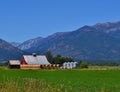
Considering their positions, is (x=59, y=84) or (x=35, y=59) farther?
(x=35, y=59)

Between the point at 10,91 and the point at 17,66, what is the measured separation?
10826 cm

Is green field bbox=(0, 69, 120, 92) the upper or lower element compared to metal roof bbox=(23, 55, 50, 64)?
lower

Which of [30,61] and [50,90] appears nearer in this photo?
[50,90]

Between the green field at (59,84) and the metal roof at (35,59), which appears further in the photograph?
the metal roof at (35,59)

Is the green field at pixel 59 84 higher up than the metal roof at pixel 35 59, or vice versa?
the metal roof at pixel 35 59

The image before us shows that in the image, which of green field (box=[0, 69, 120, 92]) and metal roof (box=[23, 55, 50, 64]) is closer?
green field (box=[0, 69, 120, 92])

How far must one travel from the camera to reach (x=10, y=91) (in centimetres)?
1877

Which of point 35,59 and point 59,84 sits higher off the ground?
point 35,59

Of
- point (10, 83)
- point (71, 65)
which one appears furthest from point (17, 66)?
point (10, 83)

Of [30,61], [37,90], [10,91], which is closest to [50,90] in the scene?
[37,90]

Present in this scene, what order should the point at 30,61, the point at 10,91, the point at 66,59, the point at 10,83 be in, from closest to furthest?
the point at 10,91 → the point at 10,83 → the point at 30,61 → the point at 66,59

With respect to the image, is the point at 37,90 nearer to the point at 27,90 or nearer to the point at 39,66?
the point at 27,90

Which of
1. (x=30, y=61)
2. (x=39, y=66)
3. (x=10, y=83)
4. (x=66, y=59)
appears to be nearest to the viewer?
(x=10, y=83)

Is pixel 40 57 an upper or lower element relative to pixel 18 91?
upper
